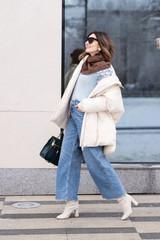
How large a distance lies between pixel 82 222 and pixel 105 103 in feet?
3.84

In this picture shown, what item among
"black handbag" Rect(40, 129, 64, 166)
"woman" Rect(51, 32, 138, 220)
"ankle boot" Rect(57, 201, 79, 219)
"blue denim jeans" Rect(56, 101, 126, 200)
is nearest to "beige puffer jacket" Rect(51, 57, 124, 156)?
"woman" Rect(51, 32, 138, 220)

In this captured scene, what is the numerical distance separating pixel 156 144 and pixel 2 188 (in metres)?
1.99

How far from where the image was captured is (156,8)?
7.51m

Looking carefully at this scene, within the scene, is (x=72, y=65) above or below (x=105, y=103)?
above

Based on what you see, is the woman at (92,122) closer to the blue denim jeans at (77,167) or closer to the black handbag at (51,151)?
the blue denim jeans at (77,167)

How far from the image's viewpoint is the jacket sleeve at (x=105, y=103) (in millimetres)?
5777

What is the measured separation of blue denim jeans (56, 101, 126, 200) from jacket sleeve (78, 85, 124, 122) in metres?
0.19

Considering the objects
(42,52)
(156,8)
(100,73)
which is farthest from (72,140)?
(156,8)

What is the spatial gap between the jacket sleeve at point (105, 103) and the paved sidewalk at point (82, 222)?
1083mm

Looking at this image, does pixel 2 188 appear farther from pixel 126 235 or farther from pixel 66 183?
pixel 126 235

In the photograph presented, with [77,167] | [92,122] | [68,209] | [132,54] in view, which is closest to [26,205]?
[68,209]

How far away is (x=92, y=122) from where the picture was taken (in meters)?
5.88

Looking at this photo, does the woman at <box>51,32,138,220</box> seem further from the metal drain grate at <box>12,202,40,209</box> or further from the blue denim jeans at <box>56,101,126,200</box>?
the metal drain grate at <box>12,202,40,209</box>

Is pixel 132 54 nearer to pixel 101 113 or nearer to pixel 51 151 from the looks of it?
pixel 101 113
